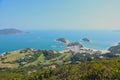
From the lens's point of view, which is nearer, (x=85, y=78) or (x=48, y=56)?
(x=85, y=78)

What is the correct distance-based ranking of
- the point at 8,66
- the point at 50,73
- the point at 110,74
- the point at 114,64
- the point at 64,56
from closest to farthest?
the point at 110,74
the point at 114,64
the point at 50,73
the point at 8,66
the point at 64,56

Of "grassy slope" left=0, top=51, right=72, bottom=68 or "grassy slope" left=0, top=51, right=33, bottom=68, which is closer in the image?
"grassy slope" left=0, top=51, right=33, bottom=68

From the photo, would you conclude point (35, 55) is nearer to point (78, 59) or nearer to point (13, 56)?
point (13, 56)

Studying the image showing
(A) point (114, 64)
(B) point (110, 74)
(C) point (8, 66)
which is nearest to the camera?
(B) point (110, 74)

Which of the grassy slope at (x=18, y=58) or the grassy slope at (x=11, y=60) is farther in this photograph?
the grassy slope at (x=18, y=58)

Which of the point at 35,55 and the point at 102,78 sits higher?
the point at 102,78

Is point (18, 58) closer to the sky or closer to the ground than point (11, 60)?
closer to the sky

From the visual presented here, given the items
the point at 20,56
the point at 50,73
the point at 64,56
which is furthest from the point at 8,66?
the point at 50,73

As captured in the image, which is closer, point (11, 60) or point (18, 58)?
point (11, 60)

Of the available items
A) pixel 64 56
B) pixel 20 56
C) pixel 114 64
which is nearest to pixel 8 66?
pixel 20 56
